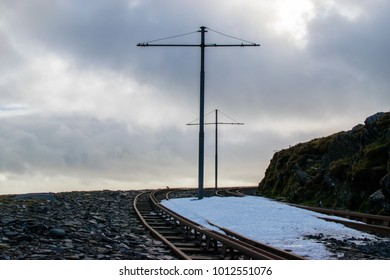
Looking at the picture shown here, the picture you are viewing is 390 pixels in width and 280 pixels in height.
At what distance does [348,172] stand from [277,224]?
899 centimetres

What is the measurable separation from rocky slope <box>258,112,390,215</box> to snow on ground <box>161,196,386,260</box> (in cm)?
297

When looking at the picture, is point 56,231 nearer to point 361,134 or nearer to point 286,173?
point 361,134

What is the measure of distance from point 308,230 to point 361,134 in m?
11.9

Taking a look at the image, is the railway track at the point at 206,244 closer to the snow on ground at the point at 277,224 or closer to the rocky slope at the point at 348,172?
the snow on ground at the point at 277,224

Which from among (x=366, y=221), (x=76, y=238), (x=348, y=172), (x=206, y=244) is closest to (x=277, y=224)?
(x=366, y=221)

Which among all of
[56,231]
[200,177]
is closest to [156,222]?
[56,231]

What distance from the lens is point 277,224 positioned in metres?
18.0

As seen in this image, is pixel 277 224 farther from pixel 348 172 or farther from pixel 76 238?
pixel 348 172

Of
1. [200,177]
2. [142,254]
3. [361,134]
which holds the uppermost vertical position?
[361,134]

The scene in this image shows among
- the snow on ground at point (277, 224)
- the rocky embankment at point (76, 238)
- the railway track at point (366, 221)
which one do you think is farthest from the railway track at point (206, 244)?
the railway track at point (366, 221)

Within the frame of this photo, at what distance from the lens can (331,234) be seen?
53.8 feet

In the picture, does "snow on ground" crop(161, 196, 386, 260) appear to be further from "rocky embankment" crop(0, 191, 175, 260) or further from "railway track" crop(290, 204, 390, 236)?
"rocky embankment" crop(0, 191, 175, 260)
